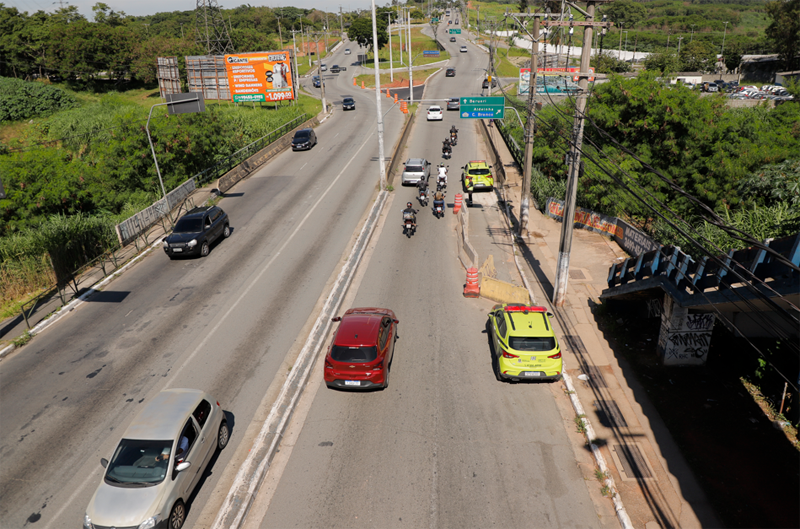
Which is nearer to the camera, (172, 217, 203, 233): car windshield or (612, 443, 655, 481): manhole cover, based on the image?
(612, 443, 655, 481): manhole cover

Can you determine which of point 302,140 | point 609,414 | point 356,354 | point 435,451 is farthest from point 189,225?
point 302,140

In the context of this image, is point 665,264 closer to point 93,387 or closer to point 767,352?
point 767,352

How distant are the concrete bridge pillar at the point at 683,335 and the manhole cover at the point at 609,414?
3.01m

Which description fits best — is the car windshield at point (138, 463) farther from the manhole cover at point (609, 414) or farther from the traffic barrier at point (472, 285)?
the traffic barrier at point (472, 285)

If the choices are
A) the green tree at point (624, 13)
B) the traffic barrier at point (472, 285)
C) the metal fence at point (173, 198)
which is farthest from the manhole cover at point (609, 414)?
the green tree at point (624, 13)

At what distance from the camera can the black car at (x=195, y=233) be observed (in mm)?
24266

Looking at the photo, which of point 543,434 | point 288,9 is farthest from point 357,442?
point 288,9

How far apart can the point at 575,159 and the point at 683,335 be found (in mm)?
7010

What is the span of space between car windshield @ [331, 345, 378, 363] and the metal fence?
58.4 ft

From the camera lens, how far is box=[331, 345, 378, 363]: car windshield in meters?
14.1

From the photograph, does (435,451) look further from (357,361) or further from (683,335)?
(683,335)

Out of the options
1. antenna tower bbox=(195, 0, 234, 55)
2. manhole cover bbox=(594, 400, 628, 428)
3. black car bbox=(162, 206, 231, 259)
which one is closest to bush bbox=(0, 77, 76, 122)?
antenna tower bbox=(195, 0, 234, 55)

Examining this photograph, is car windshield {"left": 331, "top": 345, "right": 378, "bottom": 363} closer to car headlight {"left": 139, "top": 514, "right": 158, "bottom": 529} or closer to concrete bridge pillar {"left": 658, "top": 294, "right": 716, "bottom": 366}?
car headlight {"left": 139, "top": 514, "right": 158, "bottom": 529}

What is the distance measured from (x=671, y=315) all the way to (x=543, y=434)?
5.92 metres
